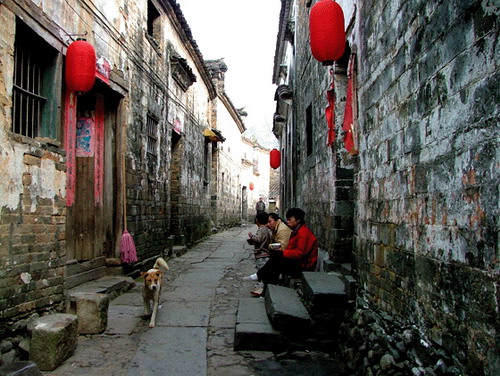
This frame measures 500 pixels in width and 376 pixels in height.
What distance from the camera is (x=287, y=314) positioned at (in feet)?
13.6

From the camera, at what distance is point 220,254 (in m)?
11.2

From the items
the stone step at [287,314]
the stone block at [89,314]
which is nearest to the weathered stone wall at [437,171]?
the stone step at [287,314]

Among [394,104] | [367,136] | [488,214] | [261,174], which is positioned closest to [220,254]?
[367,136]

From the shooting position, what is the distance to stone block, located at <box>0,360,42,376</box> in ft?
9.71

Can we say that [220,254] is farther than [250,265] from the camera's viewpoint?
Yes

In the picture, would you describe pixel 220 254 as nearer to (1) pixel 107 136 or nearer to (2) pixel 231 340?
(1) pixel 107 136

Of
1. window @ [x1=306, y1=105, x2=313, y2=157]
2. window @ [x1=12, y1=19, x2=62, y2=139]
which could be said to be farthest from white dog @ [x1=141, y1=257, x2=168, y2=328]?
window @ [x1=306, y1=105, x2=313, y2=157]

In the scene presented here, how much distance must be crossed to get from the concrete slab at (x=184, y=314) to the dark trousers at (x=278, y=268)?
0.94 metres

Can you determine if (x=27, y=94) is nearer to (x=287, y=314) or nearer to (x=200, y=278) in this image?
(x=287, y=314)

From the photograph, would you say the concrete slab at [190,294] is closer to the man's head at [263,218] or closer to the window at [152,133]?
the man's head at [263,218]

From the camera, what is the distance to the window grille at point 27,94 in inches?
169

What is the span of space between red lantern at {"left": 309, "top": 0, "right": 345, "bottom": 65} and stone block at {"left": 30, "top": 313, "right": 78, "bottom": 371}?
12.3 feet

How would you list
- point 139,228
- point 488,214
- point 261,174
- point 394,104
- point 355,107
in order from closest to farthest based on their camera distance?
point 488,214
point 394,104
point 355,107
point 139,228
point 261,174

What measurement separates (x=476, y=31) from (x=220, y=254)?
9.61m
